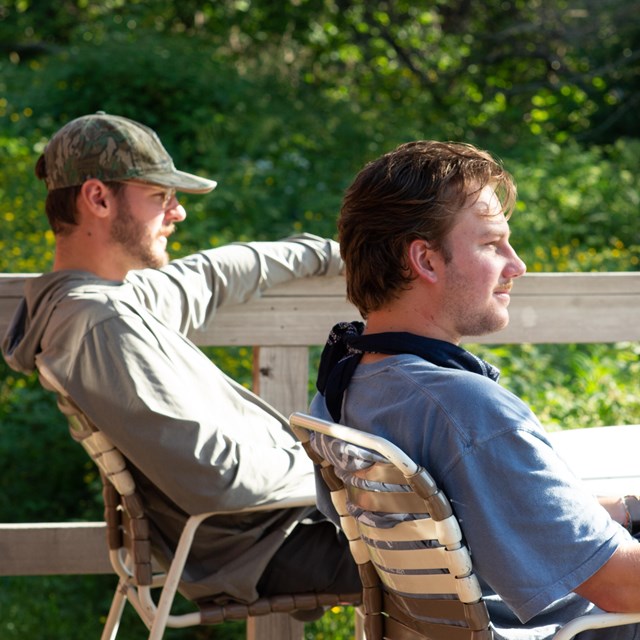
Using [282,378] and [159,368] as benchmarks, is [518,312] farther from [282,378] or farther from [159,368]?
[159,368]

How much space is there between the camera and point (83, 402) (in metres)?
2.24

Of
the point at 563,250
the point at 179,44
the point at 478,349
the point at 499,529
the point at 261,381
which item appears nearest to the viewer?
the point at 499,529

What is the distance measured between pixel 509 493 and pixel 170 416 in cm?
91

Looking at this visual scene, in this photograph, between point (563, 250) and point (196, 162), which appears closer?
point (563, 250)

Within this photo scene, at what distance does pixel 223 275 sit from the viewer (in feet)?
9.12

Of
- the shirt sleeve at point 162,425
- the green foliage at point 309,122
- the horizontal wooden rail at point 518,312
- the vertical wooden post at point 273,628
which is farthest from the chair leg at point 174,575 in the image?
the green foliage at point 309,122

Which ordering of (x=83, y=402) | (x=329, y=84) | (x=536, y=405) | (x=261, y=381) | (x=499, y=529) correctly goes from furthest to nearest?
(x=329, y=84) → (x=536, y=405) → (x=261, y=381) → (x=83, y=402) → (x=499, y=529)

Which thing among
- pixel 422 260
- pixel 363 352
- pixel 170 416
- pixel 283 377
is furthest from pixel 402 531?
Result: pixel 283 377

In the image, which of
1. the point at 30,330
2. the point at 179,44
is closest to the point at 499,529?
the point at 30,330

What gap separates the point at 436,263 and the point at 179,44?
8.41m

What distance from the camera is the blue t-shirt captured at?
58.6 inches

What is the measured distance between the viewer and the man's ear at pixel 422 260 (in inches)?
66.0

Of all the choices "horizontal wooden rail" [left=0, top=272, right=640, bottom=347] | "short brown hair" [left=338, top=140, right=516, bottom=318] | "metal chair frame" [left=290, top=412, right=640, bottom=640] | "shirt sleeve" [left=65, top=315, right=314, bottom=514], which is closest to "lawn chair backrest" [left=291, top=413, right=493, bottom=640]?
"metal chair frame" [left=290, top=412, right=640, bottom=640]

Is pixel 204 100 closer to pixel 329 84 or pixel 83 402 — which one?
pixel 329 84
